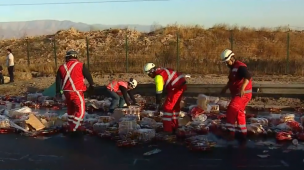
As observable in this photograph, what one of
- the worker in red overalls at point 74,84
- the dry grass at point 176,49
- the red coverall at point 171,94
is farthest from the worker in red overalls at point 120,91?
the dry grass at point 176,49

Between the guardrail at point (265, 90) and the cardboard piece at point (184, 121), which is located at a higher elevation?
the guardrail at point (265, 90)

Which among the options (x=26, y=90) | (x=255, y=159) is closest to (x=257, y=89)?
(x=255, y=159)

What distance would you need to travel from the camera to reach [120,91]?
39.0 feet

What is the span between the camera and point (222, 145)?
836 centimetres

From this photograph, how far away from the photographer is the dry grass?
23.7 m

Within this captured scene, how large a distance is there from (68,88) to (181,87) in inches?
103

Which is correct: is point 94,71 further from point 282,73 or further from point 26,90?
point 282,73

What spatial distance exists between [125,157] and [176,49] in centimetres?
2133

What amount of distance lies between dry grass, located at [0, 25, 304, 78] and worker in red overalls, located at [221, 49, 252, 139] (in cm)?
1331

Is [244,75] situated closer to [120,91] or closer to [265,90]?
[120,91]

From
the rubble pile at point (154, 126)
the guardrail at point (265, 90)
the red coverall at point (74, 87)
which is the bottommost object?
the rubble pile at point (154, 126)

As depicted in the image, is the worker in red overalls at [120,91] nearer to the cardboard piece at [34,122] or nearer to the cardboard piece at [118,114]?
the cardboard piece at [118,114]

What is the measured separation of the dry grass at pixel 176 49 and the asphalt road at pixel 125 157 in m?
14.4

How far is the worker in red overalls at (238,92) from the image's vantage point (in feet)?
27.7
